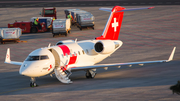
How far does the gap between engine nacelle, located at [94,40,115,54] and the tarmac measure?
8.22ft

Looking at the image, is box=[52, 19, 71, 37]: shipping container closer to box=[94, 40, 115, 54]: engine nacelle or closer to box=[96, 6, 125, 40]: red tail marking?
box=[96, 6, 125, 40]: red tail marking

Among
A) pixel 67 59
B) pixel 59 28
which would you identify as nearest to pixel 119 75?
pixel 67 59

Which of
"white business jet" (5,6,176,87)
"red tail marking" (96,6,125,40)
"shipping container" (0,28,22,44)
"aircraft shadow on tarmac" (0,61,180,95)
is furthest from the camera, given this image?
"shipping container" (0,28,22,44)

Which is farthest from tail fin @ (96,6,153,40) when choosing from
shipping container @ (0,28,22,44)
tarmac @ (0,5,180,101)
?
shipping container @ (0,28,22,44)

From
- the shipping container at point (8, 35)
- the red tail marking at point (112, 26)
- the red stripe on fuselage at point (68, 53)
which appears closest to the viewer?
the red stripe on fuselage at point (68, 53)

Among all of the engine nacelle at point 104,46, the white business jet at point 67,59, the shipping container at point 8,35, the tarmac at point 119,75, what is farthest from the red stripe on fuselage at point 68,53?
the shipping container at point 8,35

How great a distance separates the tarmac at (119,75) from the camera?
1008 inches

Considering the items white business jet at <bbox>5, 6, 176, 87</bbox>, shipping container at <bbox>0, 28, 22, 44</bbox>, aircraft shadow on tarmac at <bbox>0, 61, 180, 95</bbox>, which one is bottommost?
aircraft shadow on tarmac at <bbox>0, 61, 180, 95</bbox>

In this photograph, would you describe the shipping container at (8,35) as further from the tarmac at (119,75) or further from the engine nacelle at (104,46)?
the engine nacelle at (104,46)

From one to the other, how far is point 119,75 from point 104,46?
3358mm

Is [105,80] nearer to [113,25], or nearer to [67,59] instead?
[67,59]

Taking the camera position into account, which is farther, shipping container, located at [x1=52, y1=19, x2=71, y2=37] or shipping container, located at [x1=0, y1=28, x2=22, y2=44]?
shipping container, located at [x1=52, y1=19, x2=71, y2=37]

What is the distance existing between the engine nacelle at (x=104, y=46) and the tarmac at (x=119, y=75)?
2504 mm

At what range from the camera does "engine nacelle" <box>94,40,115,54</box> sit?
3271 centimetres
